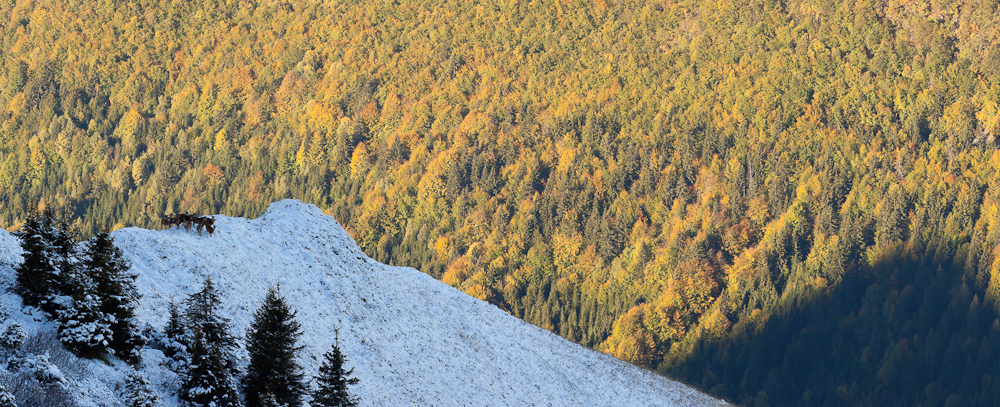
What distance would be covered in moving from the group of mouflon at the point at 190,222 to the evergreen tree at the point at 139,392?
16.2m

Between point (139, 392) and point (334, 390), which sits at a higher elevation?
point (334, 390)

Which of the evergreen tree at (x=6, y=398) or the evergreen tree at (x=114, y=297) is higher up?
the evergreen tree at (x=114, y=297)

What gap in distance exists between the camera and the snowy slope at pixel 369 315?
45.7 metres

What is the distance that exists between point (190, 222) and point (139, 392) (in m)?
18.1

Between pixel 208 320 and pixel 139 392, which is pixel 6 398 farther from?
pixel 208 320

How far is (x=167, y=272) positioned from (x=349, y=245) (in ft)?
56.1

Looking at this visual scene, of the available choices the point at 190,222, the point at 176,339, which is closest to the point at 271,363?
the point at 176,339

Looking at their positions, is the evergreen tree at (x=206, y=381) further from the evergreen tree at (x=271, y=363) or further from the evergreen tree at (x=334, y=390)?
the evergreen tree at (x=334, y=390)

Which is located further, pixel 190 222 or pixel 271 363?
pixel 190 222

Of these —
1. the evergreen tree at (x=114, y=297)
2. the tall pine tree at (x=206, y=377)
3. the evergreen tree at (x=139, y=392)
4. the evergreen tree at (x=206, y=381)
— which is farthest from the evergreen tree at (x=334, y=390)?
the evergreen tree at (x=114, y=297)

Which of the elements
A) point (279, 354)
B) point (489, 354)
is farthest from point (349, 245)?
point (279, 354)

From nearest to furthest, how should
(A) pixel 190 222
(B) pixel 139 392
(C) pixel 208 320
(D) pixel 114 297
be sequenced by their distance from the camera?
(B) pixel 139 392
(D) pixel 114 297
(C) pixel 208 320
(A) pixel 190 222

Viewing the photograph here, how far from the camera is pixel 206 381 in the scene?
114ft

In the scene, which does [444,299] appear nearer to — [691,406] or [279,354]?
[691,406]
